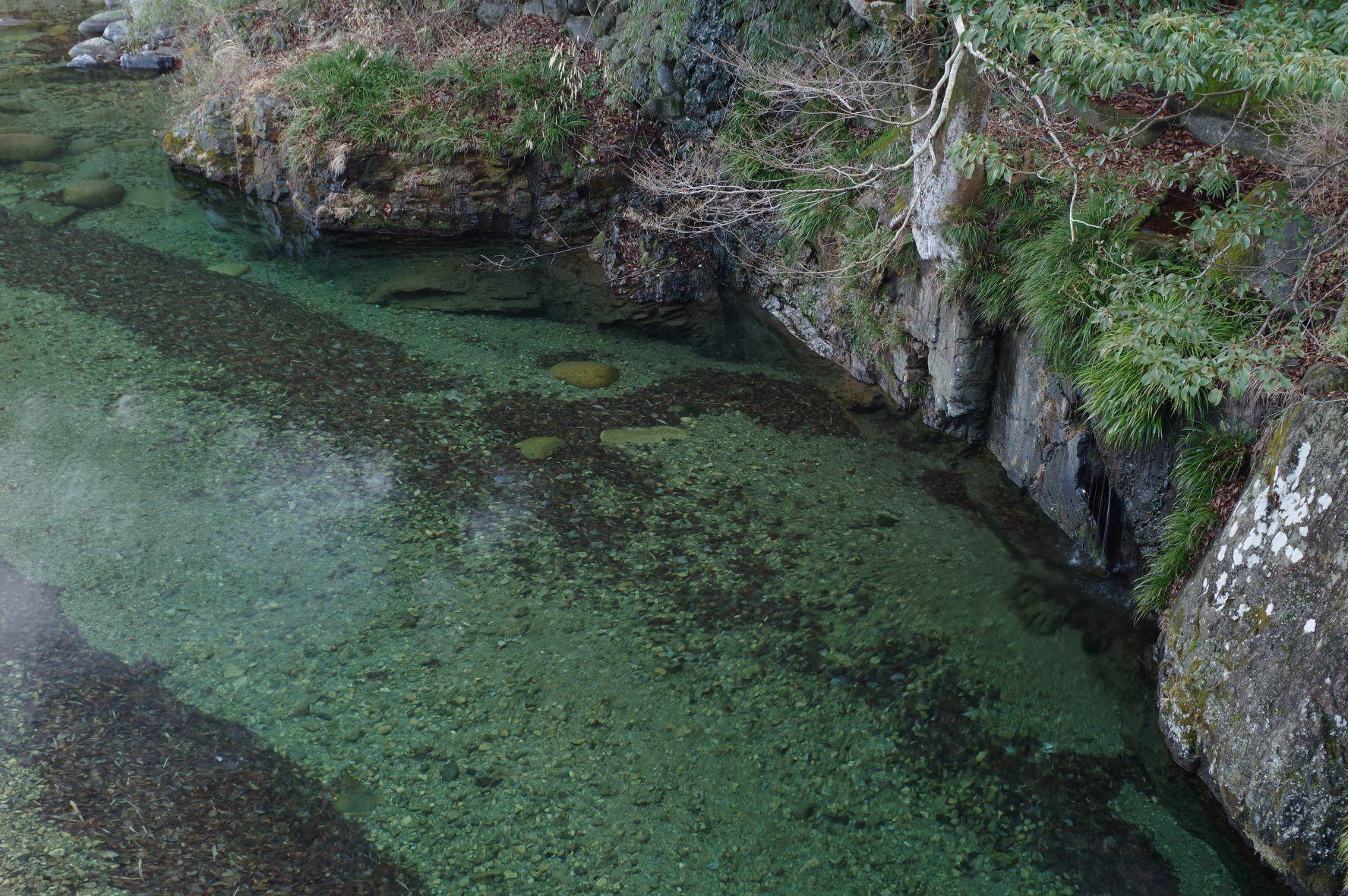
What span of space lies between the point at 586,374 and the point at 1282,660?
216 inches

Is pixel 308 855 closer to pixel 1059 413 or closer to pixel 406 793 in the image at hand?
pixel 406 793

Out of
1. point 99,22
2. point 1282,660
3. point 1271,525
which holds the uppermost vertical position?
point 99,22

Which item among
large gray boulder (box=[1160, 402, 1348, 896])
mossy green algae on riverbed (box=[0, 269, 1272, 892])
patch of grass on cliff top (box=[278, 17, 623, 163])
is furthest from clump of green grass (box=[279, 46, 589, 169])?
large gray boulder (box=[1160, 402, 1348, 896])

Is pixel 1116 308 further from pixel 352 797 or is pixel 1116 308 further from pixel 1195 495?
pixel 352 797

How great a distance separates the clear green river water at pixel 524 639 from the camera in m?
4.07

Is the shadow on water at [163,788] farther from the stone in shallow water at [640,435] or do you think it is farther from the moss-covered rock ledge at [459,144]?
the moss-covered rock ledge at [459,144]

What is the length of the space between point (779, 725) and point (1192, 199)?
13.9 feet

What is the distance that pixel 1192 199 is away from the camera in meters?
5.91

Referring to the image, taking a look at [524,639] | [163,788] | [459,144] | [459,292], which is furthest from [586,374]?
[163,788]

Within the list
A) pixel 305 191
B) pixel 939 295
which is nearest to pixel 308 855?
pixel 939 295

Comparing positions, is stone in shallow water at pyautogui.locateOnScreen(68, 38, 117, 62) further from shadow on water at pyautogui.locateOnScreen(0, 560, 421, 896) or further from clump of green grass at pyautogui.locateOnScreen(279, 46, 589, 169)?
shadow on water at pyautogui.locateOnScreen(0, 560, 421, 896)

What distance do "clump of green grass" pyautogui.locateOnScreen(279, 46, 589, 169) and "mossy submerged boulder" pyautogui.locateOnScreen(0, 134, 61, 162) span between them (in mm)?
3696

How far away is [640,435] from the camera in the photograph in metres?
7.22

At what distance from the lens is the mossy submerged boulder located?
11.6 metres
